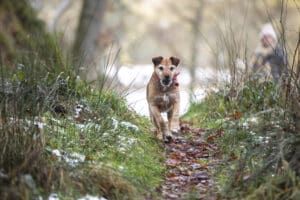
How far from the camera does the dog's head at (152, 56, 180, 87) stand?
8844 millimetres

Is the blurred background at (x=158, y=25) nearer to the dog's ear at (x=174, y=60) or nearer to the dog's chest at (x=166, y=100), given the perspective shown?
the dog's chest at (x=166, y=100)

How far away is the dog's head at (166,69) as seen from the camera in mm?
8844

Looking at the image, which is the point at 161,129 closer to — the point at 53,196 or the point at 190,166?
the point at 190,166

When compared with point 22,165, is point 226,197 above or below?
below

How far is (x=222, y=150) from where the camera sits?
7434 millimetres

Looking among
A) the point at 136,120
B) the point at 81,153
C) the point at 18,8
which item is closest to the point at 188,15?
the point at 18,8

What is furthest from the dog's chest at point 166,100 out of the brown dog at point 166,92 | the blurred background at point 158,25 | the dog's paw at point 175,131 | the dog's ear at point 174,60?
the blurred background at point 158,25

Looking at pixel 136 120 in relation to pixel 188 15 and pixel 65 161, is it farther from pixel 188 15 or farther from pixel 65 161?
pixel 188 15

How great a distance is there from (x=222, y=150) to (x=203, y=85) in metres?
4.13

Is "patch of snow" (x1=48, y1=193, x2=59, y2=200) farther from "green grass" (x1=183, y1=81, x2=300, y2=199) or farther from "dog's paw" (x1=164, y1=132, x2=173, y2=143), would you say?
"dog's paw" (x1=164, y1=132, x2=173, y2=143)

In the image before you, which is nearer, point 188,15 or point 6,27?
point 6,27

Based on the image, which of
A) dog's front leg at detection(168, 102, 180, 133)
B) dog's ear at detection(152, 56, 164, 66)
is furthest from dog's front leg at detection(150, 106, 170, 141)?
dog's ear at detection(152, 56, 164, 66)

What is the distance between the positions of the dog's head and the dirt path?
79 centimetres

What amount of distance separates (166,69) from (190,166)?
7.02ft
